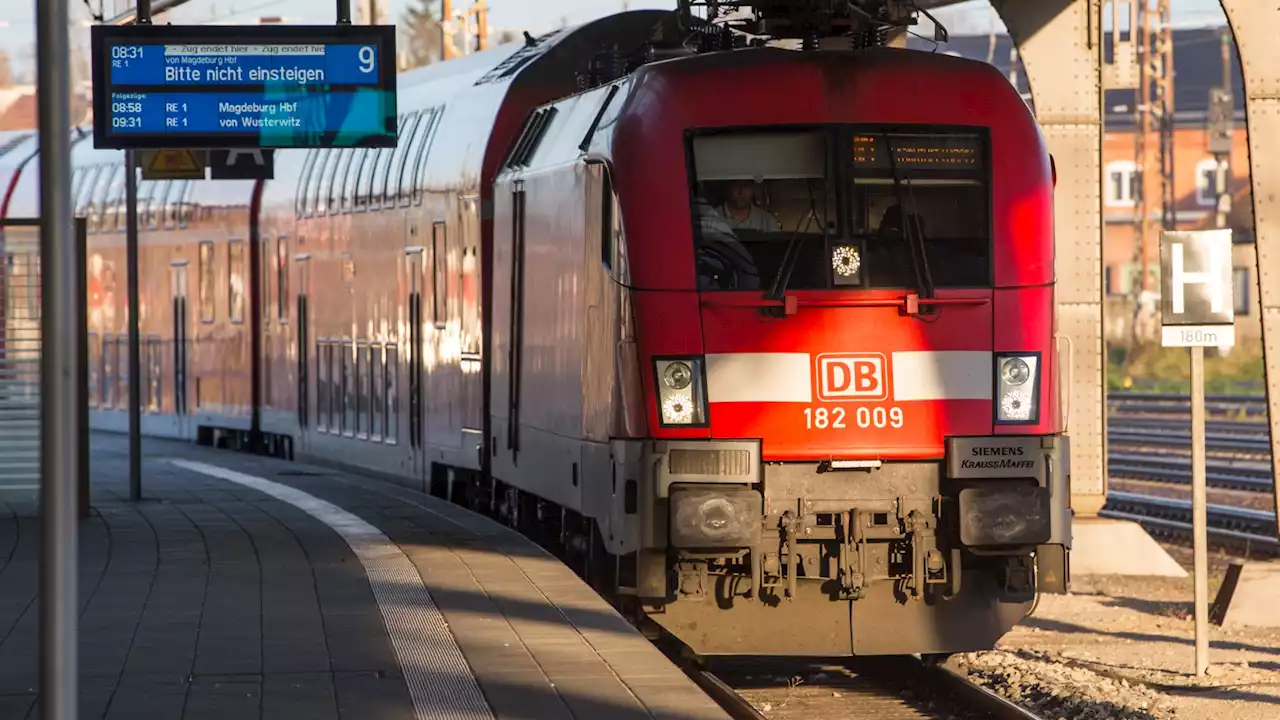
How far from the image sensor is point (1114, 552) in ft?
59.2

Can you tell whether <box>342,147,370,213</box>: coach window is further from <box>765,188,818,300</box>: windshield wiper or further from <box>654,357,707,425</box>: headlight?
<box>654,357,707,425</box>: headlight

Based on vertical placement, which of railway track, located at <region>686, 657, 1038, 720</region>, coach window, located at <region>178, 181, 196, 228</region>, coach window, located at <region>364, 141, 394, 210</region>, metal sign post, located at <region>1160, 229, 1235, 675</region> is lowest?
railway track, located at <region>686, 657, 1038, 720</region>

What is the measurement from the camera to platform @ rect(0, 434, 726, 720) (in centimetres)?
793

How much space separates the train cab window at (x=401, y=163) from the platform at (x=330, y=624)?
3.55m

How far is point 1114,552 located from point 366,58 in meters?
7.07

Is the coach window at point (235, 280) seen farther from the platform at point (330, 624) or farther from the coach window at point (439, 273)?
the platform at point (330, 624)

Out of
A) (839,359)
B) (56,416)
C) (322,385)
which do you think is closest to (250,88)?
(839,359)

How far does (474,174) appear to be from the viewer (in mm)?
15836

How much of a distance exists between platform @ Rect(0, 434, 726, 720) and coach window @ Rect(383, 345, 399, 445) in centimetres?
307

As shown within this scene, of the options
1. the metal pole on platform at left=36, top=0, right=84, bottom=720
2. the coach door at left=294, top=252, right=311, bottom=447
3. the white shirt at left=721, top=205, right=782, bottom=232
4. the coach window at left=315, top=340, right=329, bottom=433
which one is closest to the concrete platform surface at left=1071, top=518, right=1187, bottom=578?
the white shirt at left=721, top=205, right=782, bottom=232

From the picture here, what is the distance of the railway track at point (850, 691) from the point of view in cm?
1059

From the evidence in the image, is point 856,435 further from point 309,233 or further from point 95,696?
point 309,233

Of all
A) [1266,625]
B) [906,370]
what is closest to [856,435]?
[906,370]

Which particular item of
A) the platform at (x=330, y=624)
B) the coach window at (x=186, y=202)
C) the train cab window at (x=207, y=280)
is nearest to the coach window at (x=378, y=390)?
the platform at (x=330, y=624)
